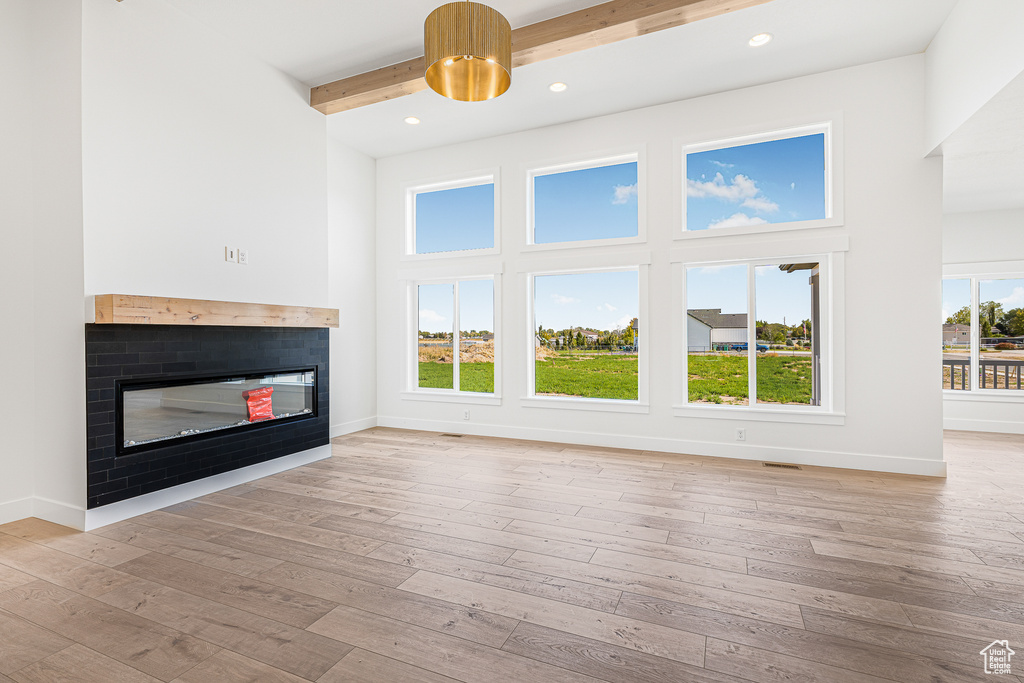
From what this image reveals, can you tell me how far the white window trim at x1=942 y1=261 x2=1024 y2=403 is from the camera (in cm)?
588

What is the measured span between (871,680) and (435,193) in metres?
5.73

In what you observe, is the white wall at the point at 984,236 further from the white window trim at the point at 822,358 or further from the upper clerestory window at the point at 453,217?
the upper clerestory window at the point at 453,217

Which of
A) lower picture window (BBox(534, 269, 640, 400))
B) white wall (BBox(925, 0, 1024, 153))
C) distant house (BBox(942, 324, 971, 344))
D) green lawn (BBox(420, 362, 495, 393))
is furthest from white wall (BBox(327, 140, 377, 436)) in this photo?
distant house (BBox(942, 324, 971, 344))

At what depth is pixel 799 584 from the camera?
7.18ft

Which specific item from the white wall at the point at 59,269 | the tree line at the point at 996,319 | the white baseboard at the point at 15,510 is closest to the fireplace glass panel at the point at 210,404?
the white wall at the point at 59,269

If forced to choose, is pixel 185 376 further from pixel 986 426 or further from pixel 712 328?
pixel 986 426

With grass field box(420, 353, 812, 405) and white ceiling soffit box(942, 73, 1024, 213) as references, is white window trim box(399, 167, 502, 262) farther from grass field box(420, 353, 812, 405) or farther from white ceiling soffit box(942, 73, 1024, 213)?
white ceiling soffit box(942, 73, 1024, 213)

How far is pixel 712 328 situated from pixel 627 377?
97cm

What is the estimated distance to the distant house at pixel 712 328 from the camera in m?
4.66

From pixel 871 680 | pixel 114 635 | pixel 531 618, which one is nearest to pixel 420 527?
pixel 531 618

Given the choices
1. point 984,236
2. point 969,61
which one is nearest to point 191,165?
point 969,61

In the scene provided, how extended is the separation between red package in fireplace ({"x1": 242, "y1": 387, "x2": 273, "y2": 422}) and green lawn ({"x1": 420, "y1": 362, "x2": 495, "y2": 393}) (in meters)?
2.22

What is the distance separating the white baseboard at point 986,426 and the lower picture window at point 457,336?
5.71 m

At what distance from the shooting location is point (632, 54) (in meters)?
3.88
